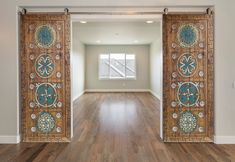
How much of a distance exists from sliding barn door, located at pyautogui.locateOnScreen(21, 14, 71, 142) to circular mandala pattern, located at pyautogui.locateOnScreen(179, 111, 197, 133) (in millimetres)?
1956

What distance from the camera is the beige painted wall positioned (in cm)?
1275

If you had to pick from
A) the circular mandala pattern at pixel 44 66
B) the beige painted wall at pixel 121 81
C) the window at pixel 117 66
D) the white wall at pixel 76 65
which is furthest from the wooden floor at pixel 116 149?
the window at pixel 117 66

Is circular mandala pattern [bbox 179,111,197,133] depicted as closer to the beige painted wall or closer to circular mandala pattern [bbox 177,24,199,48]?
circular mandala pattern [bbox 177,24,199,48]

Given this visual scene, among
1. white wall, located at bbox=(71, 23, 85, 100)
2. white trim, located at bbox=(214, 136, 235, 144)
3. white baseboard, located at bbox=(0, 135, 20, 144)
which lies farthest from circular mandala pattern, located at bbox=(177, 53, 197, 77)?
white wall, located at bbox=(71, 23, 85, 100)

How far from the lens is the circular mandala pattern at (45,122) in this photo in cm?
399

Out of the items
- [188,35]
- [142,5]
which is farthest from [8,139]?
[188,35]

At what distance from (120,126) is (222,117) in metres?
2.09

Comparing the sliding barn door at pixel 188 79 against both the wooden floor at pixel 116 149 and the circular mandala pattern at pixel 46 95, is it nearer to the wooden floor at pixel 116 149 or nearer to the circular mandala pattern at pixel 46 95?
the wooden floor at pixel 116 149

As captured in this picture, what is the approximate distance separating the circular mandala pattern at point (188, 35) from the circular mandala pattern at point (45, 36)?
215 cm

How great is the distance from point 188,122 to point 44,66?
8.71 ft

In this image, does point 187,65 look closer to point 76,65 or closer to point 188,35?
point 188,35

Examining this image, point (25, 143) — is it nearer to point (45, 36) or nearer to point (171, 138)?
point (45, 36)

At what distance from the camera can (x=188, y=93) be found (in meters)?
3.97

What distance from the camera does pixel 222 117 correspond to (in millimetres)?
3840
